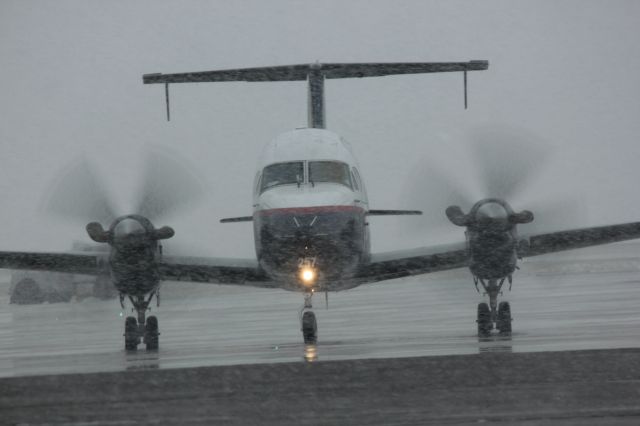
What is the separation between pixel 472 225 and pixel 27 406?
1199 centimetres

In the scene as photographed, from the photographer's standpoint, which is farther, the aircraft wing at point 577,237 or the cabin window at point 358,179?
the aircraft wing at point 577,237

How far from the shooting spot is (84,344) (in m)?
23.4

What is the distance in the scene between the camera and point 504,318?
21.7 m

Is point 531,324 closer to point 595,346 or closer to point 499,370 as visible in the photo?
point 595,346

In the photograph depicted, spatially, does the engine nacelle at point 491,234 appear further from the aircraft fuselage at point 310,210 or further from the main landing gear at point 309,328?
the main landing gear at point 309,328

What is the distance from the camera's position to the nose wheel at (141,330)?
21.7 meters

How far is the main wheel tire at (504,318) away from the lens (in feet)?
70.8

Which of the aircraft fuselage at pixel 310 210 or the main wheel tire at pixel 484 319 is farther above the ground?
the aircraft fuselage at pixel 310 210

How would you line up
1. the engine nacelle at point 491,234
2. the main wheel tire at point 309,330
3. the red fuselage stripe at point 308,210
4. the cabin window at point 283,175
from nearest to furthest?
the red fuselage stripe at point 308,210 < the main wheel tire at point 309,330 < the cabin window at point 283,175 < the engine nacelle at point 491,234

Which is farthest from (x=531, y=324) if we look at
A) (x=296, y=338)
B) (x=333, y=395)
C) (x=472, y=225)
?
(x=333, y=395)

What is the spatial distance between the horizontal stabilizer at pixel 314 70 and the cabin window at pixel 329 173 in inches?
182

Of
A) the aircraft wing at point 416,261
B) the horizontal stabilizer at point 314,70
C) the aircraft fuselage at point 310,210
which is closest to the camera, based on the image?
the aircraft fuselage at point 310,210

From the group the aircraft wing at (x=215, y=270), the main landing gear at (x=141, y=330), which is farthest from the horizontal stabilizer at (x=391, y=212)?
the main landing gear at (x=141, y=330)

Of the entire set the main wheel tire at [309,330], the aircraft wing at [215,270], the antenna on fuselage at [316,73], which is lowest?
the main wheel tire at [309,330]
